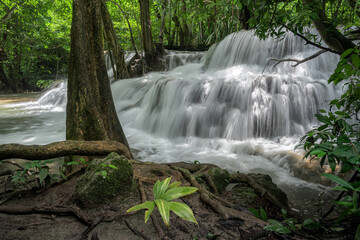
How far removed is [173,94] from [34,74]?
18.5 meters

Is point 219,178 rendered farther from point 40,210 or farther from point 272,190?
point 40,210

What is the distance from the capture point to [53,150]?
201 cm

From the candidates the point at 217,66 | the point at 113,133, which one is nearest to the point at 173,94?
the point at 217,66

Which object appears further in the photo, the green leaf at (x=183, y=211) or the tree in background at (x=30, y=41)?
the tree in background at (x=30, y=41)

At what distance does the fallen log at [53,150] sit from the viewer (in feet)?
6.05

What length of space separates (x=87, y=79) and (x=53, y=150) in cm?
140

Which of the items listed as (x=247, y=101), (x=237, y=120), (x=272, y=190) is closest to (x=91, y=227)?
(x=272, y=190)

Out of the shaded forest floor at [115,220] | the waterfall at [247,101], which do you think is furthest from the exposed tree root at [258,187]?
the waterfall at [247,101]

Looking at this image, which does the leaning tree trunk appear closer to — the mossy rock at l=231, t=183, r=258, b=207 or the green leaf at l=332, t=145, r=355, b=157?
the mossy rock at l=231, t=183, r=258, b=207

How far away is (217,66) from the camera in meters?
9.99

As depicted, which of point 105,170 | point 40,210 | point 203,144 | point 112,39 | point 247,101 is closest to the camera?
point 40,210

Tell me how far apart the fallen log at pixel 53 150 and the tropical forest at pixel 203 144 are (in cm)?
1

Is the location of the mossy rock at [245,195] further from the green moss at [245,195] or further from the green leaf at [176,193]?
the green leaf at [176,193]

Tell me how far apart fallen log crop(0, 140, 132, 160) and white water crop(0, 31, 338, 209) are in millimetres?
2632
